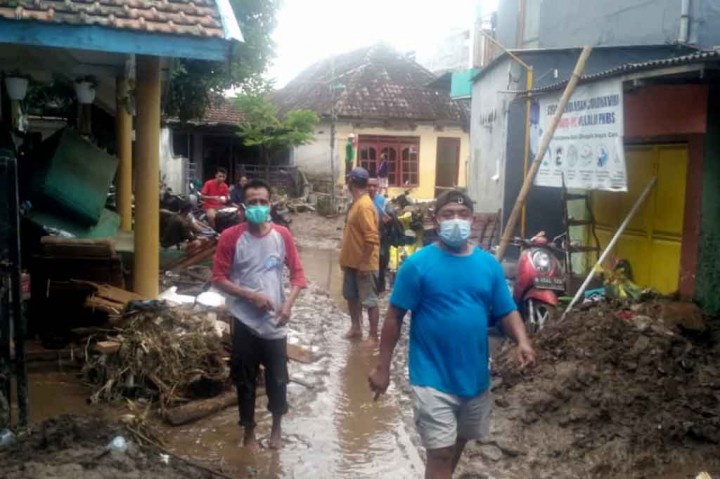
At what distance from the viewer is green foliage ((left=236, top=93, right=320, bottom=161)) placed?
2752 cm

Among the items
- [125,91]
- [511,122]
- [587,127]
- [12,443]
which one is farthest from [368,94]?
[12,443]

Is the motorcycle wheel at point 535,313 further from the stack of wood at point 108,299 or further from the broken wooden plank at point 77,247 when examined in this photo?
the broken wooden plank at point 77,247

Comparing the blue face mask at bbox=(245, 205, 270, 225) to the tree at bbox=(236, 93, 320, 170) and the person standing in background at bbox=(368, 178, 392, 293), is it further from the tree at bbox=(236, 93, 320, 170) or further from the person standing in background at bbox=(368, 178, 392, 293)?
the tree at bbox=(236, 93, 320, 170)

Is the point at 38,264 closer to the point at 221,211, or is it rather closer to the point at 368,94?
the point at 221,211

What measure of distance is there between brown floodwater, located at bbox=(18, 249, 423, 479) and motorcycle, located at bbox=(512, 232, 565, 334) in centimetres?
196

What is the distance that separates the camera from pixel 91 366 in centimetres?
629

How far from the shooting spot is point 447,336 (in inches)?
158

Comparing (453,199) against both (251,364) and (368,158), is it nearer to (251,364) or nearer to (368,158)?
(251,364)

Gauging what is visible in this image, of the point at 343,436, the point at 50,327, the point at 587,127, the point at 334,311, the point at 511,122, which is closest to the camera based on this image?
the point at 343,436

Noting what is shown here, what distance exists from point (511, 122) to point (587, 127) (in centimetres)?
546

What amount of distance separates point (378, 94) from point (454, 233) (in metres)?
Result: 27.5

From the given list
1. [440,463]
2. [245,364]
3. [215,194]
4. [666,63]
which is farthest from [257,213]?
[215,194]

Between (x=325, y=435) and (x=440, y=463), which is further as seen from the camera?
(x=325, y=435)

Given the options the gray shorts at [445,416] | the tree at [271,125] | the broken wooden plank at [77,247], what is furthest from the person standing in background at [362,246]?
the tree at [271,125]
